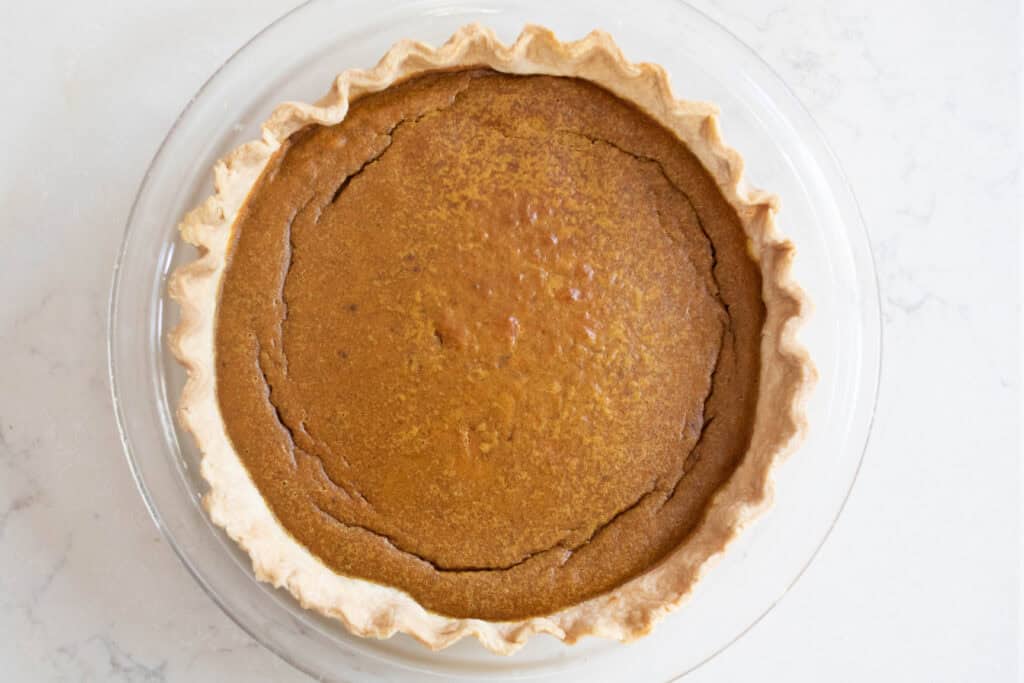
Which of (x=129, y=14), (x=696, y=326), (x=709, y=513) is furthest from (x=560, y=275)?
(x=129, y=14)

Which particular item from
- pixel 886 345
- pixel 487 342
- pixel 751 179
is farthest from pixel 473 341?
pixel 886 345

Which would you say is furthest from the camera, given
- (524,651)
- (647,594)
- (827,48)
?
(827,48)

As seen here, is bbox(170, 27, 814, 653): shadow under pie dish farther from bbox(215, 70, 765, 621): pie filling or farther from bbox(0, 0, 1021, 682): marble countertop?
bbox(0, 0, 1021, 682): marble countertop

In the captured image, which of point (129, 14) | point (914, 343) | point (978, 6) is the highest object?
point (978, 6)

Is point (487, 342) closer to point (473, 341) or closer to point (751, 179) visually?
point (473, 341)

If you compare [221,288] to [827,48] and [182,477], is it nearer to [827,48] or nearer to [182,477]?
[182,477]

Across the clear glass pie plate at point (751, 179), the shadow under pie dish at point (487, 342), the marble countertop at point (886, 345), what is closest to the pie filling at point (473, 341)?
the shadow under pie dish at point (487, 342)

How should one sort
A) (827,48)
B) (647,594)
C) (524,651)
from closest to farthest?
(647,594) < (524,651) < (827,48)
